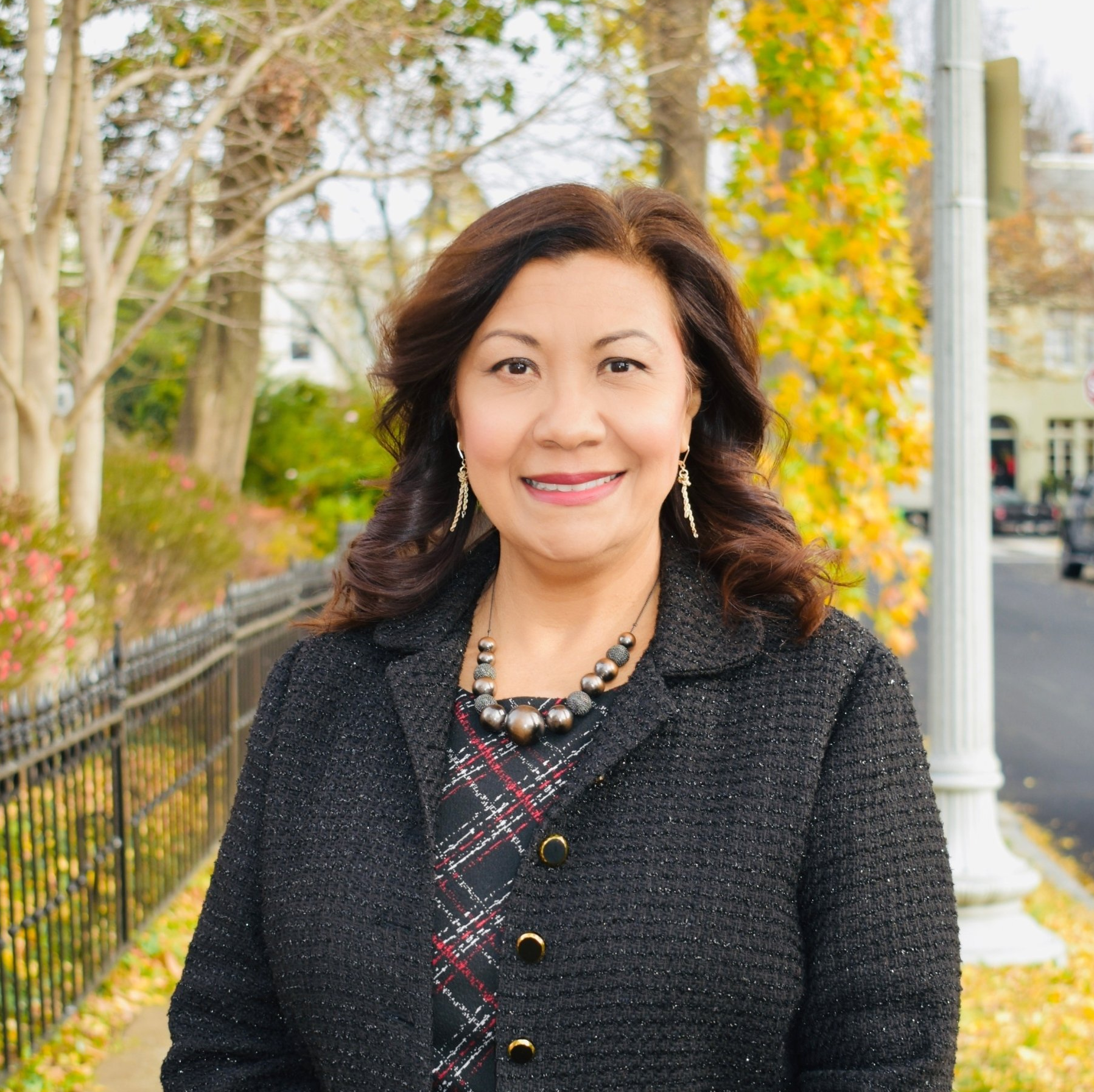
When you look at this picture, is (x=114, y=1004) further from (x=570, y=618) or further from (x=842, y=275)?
(x=842, y=275)

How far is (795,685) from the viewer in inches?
75.1

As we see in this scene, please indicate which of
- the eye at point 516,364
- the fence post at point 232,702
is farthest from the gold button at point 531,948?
the fence post at point 232,702

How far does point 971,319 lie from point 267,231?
621 cm

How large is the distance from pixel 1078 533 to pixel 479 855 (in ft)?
79.9

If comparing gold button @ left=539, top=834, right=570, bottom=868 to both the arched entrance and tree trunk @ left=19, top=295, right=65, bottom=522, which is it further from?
the arched entrance

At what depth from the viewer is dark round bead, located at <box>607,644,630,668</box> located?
205 centimetres

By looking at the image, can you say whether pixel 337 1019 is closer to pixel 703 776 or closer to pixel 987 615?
pixel 703 776

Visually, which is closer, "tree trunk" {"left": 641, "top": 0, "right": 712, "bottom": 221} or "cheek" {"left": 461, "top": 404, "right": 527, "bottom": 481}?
"cheek" {"left": 461, "top": 404, "right": 527, "bottom": 481}

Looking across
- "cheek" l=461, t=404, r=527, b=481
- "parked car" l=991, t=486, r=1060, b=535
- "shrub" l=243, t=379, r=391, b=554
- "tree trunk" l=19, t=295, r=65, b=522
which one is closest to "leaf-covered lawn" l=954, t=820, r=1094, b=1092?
"cheek" l=461, t=404, r=527, b=481

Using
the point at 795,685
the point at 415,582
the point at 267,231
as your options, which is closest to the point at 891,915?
the point at 795,685

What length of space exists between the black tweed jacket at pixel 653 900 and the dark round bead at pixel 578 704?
0.07 meters

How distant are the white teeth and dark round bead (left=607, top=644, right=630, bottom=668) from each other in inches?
10.4

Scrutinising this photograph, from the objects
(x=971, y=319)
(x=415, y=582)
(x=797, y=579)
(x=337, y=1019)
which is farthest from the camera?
(x=971, y=319)

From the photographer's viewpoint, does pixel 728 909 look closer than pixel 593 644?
Yes
